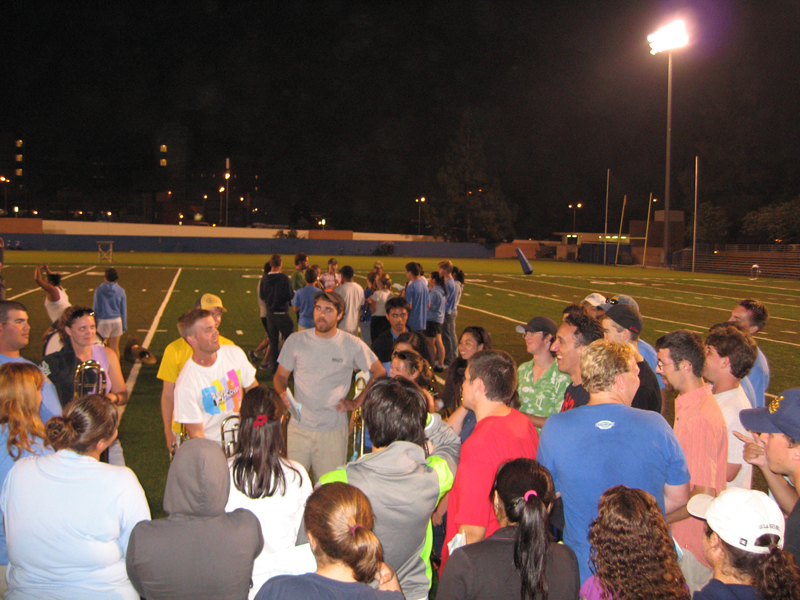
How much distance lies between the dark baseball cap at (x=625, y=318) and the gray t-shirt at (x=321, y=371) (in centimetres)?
226

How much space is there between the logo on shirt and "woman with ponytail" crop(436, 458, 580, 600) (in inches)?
120

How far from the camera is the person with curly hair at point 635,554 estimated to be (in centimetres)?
228

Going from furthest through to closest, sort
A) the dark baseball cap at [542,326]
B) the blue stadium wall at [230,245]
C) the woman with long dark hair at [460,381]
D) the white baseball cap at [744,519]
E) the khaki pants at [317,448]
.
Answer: the blue stadium wall at [230,245] < the dark baseball cap at [542,326] < the khaki pants at [317,448] < the woman with long dark hair at [460,381] < the white baseball cap at [744,519]

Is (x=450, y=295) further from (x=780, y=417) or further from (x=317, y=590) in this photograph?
(x=317, y=590)

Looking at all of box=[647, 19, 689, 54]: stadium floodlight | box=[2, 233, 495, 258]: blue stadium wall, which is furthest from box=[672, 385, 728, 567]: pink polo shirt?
box=[2, 233, 495, 258]: blue stadium wall

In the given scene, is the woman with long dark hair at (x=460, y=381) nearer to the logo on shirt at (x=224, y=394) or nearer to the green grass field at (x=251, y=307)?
the logo on shirt at (x=224, y=394)

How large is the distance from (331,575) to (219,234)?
76.0 meters

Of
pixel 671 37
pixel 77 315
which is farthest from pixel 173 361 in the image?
pixel 671 37

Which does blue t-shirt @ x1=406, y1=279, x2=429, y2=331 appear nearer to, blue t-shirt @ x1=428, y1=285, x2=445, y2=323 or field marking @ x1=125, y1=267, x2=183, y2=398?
blue t-shirt @ x1=428, y1=285, x2=445, y2=323

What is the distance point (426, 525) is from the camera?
298cm

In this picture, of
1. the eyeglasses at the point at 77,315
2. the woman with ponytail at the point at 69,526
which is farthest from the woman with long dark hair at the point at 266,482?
the eyeglasses at the point at 77,315

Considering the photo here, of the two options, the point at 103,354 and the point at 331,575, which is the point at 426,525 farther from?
the point at 103,354

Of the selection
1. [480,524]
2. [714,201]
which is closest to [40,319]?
[480,524]

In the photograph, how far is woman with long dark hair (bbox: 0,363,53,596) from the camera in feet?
11.6
